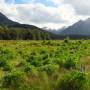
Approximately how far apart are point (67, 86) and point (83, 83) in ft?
2.28

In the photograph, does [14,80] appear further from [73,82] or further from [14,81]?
[73,82]

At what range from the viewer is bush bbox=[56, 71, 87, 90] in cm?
1515

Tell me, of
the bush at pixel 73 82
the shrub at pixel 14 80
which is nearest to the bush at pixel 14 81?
the shrub at pixel 14 80

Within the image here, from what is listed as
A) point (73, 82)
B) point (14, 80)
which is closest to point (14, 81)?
point (14, 80)

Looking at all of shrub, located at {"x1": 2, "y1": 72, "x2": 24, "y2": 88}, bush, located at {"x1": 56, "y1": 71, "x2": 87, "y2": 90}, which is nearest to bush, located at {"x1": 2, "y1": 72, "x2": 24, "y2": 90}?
shrub, located at {"x1": 2, "y1": 72, "x2": 24, "y2": 88}

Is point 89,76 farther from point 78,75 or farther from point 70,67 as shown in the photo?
point 70,67

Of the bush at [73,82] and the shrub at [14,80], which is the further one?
the shrub at [14,80]

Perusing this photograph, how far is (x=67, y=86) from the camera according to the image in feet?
50.2

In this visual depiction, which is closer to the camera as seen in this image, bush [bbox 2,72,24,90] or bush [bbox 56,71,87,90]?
bush [bbox 56,71,87,90]

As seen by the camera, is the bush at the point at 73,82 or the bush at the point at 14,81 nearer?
the bush at the point at 73,82

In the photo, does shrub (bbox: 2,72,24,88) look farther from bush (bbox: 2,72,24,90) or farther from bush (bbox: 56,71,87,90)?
bush (bbox: 56,71,87,90)

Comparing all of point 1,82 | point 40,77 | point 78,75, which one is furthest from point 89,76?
point 1,82

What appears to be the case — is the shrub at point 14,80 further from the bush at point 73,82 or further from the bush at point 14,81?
the bush at point 73,82

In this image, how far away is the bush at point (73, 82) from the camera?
15.2m
